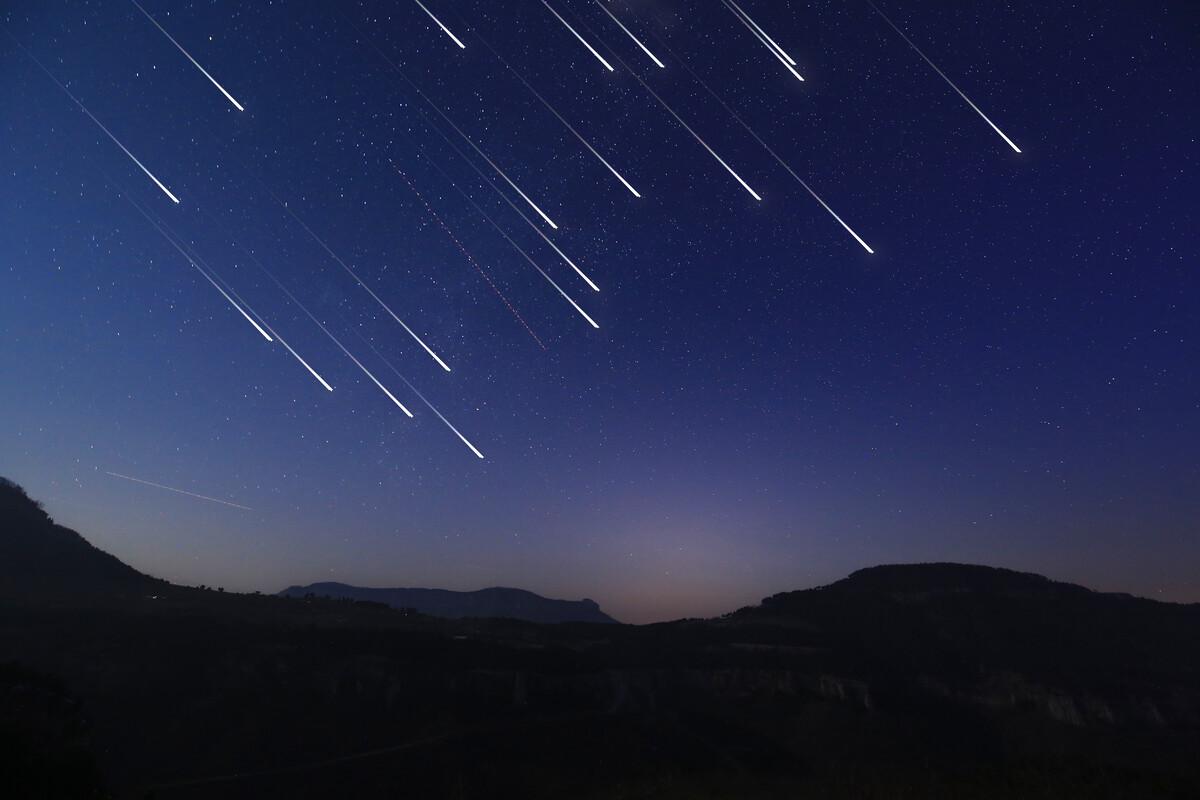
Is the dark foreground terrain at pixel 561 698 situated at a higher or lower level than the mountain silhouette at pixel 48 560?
lower

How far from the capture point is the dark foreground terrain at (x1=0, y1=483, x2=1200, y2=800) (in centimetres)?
5803

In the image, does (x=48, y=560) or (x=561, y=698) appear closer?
(x=561, y=698)

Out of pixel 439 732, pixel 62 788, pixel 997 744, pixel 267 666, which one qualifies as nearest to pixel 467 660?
pixel 439 732

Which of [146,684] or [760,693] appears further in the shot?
[760,693]

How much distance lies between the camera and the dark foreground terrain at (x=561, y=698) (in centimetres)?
5803

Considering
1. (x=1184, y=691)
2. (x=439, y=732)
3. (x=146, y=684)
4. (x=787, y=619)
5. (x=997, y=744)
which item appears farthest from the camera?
(x=787, y=619)

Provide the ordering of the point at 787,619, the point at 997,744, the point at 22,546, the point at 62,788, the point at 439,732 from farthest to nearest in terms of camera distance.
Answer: the point at 787,619 → the point at 22,546 → the point at 997,744 → the point at 439,732 → the point at 62,788

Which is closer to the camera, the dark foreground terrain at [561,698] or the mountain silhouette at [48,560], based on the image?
the dark foreground terrain at [561,698]

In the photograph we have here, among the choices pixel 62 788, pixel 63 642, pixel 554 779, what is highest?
pixel 63 642

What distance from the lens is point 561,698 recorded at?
288ft

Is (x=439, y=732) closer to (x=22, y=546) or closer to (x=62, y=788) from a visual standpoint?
(x=62, y=788)

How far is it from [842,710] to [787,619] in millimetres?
40167

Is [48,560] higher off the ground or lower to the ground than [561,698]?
higher

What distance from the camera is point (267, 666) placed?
75875 millimetres
